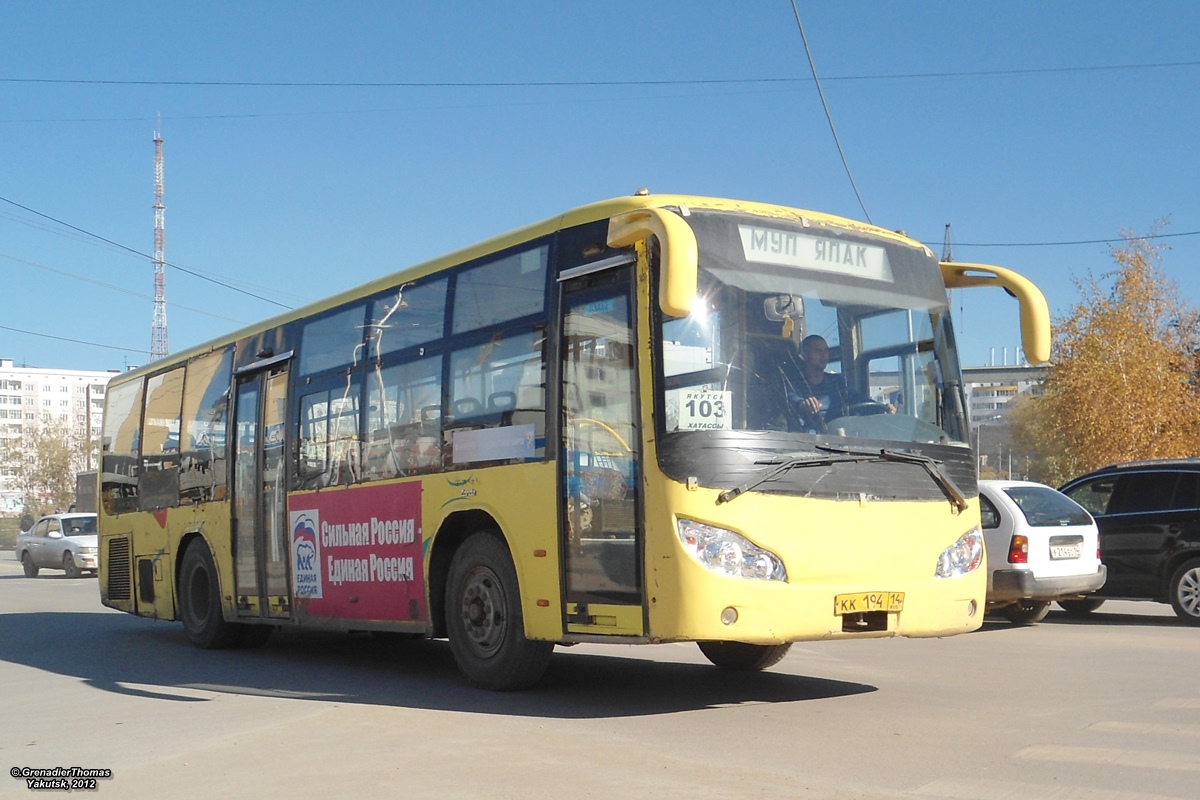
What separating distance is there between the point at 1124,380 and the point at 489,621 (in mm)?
31437

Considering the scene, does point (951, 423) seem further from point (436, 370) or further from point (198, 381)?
point (198, 381)

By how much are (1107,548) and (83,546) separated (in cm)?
2703

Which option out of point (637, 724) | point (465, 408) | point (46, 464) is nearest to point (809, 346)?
point (637, 724)

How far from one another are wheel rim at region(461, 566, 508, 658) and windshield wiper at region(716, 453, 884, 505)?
2.23 meters

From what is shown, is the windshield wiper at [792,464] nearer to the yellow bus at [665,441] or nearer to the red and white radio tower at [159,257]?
the yellow bus at [665,441]

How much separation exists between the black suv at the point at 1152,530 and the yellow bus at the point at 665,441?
709 centimetres

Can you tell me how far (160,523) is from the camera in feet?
52.0

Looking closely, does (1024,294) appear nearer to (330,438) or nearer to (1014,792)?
(1014,792)

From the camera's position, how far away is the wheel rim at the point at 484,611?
9.40 m

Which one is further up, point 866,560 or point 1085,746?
point 866,560

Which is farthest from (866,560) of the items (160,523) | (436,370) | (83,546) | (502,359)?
(83,546)

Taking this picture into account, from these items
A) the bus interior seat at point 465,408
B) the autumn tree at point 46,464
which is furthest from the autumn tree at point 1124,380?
the autumn tree at point 46,464

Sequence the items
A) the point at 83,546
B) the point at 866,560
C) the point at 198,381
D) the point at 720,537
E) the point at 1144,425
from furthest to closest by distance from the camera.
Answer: the point at 1144,425 < the point at 83,546 < the point at 198,381 < the point at 866,560 < the point at 720,537

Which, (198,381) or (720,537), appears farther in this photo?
(198,381)
